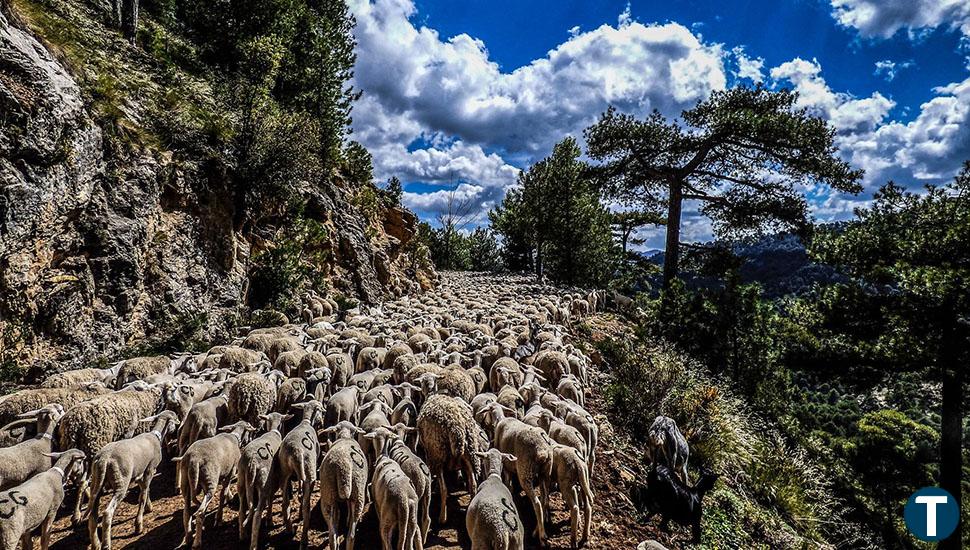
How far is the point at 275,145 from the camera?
16688 millimetres

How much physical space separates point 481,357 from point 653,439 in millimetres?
4565

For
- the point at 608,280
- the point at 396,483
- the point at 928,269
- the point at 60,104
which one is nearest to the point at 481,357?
the point at 396,483

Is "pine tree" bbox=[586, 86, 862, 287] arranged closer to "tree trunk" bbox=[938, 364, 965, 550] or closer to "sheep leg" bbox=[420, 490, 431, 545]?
"tree trunk" bbox=[938, 364, 965, 550]

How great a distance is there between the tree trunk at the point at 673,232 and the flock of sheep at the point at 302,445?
57.6 ft

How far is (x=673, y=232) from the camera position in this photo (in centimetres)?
2486

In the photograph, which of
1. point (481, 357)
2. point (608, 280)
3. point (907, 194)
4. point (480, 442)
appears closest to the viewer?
point (480, 442)

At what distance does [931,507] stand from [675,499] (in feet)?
27.0

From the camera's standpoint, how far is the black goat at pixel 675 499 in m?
6.12

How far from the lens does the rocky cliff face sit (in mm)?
9061

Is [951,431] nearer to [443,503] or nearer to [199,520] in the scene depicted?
[443,503]

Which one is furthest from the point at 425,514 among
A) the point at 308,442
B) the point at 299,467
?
the point at 308,442

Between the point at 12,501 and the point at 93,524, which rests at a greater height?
the point at 12,501

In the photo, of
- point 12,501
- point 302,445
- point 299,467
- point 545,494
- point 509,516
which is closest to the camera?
point 12,501

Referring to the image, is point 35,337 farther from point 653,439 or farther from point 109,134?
point 653,439
